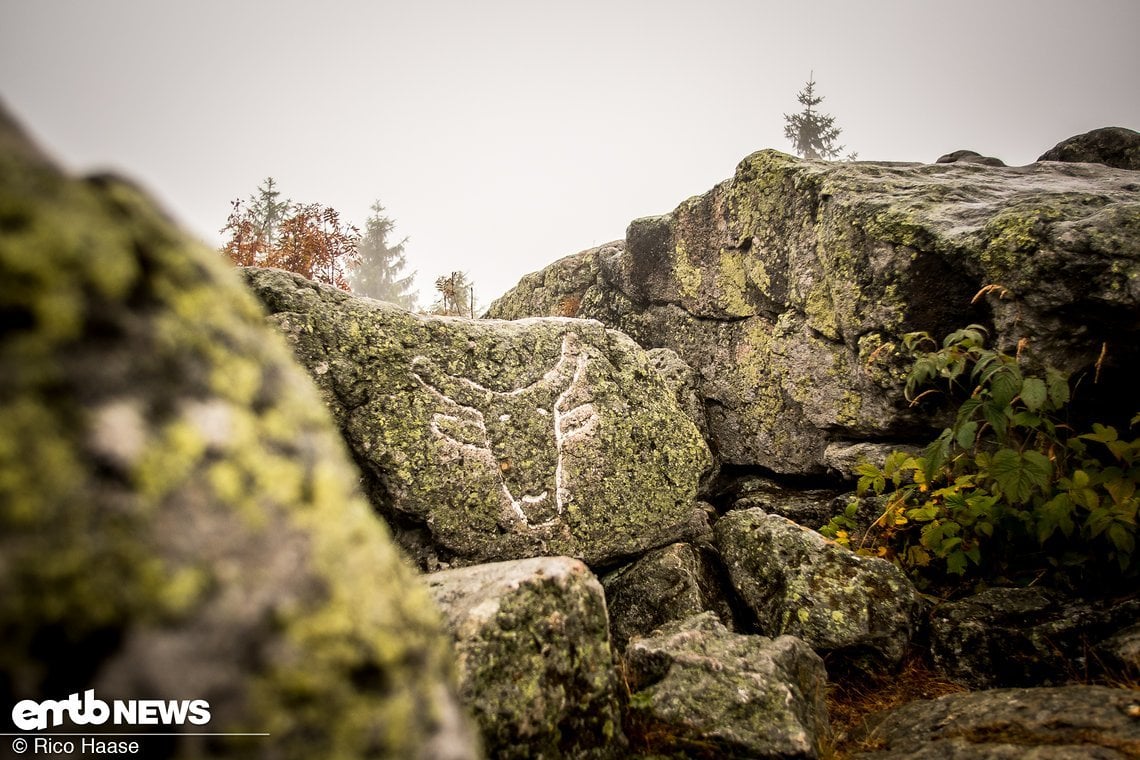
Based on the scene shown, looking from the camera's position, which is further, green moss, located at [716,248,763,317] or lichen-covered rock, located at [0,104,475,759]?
green moss, located at [716,248,763,317]

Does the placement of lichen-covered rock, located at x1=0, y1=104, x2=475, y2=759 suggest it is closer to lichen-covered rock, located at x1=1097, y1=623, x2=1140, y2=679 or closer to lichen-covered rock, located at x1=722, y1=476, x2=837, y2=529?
lichen-covered rock, located at x1=1097, y1=623, x2=1140, y2=679

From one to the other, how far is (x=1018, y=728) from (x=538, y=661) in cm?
303

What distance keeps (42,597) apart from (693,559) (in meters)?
5.82

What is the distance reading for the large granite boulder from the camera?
201 inches

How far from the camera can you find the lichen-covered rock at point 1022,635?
404 centimetres

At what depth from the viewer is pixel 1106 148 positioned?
9.92 m

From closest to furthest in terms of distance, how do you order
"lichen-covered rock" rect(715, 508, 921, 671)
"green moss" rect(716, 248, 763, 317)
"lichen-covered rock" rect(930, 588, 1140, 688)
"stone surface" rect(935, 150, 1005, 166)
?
"lichen-covered rock" rect(930, 588, 1140, 688), "lichen-covered rock" rect(715, 508, 921, 671), "green moss" rect(716, 248, 763, 317), "stone surface" rect(935, 150, 1005, 166)

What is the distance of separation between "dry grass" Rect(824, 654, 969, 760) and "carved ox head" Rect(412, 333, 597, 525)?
3.04 meters

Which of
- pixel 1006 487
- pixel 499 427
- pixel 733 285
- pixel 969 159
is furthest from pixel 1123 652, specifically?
pixel 969 159

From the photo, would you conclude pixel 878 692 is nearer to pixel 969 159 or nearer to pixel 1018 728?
pixel 1018 728

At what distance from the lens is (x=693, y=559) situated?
583 cm

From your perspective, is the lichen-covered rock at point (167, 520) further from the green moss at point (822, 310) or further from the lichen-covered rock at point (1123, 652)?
the green moss at point (822, 310)

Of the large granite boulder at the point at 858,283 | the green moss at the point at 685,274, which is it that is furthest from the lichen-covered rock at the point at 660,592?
the green moss at the point at 685,274

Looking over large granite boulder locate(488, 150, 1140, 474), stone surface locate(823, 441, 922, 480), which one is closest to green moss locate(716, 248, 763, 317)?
large granite boulder locate(488, 150, 1140, 474)
